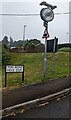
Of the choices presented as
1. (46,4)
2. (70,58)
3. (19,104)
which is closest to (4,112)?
(19,104)

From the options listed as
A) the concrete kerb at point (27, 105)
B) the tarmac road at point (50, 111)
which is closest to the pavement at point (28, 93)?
the concrete kerb at point (27, 105)

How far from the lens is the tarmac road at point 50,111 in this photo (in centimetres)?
732

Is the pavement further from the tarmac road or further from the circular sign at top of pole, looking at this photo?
the circular sign at top of pole

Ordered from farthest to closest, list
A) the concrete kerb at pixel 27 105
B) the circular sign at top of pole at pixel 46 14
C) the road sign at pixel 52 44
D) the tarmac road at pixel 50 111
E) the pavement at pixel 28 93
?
the road sign at pixel 52 44 → the circular sign at top of pole at pixel 46 14 → the pavement at pixel 28 93 → the concrete kerb at pixel 27 105 → the tarmac road at pixel 50 111

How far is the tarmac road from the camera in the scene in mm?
7320

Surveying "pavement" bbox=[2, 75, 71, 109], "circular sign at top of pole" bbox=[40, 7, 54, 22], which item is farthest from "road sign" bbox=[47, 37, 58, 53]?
"pavement" bbox=[2, 75, 71, 109]

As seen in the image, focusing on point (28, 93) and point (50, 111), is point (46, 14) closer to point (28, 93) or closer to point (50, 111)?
point (28, 93)

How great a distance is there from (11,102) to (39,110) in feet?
3.65

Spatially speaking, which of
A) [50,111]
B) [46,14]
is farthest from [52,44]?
[50,111]

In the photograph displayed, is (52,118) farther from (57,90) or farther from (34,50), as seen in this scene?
(34,50)

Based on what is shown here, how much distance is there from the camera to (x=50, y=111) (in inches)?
308

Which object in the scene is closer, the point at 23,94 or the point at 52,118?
the point at 52,118

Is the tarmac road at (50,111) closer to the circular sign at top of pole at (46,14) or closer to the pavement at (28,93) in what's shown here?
the pavement at (28,93)

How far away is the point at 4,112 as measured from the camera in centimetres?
774
